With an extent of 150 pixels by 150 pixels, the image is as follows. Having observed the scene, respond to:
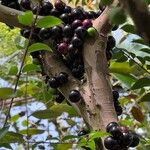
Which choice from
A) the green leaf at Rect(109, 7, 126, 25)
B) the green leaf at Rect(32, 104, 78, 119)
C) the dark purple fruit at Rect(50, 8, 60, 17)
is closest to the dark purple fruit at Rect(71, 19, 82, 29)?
the dark purple fruit at Rect(50, 8, 60, 17)

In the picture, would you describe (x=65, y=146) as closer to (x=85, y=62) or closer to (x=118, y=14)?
(x=85, y=62)

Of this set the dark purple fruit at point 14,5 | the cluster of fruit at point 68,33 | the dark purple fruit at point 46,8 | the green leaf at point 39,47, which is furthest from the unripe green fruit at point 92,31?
the dark purple fruit at point 14,5

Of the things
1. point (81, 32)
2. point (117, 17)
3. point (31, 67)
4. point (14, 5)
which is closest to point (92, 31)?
point (81, 32)

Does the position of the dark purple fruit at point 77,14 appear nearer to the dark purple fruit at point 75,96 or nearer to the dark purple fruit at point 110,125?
the dark purple fruit at point 75,96

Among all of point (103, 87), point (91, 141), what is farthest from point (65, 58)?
point (91, 141)

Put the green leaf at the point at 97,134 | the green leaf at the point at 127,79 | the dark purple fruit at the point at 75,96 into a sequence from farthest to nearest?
Answer: the green leaf at the point at 127,79
the dark purple fruit at the point at 75,96
the green leaf at the point at 97,134

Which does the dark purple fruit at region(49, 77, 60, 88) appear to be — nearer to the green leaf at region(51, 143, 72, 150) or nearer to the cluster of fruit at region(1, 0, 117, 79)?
the cluster of fruit at region(1, 0, 117, 79)

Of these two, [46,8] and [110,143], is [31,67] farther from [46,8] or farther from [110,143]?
[110,143]
